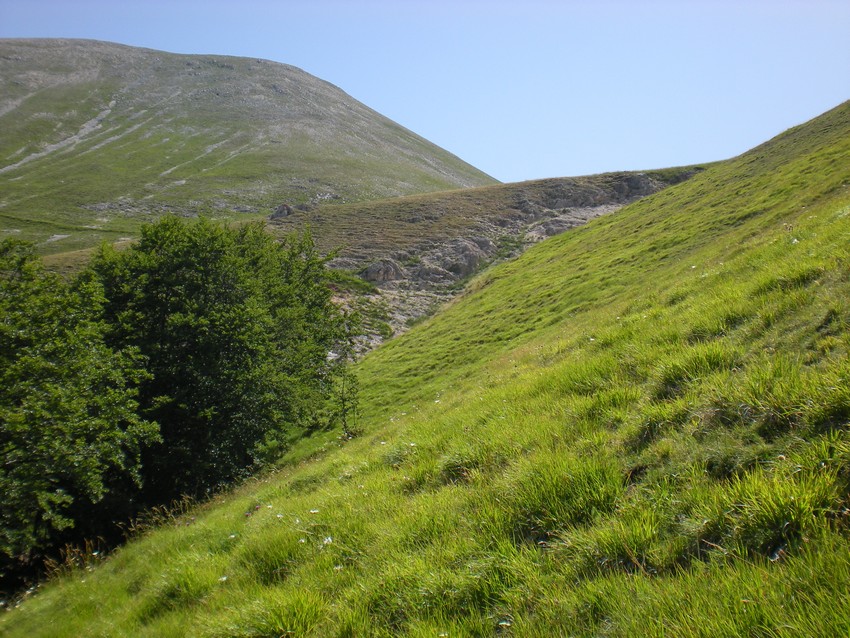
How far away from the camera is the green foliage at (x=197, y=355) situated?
784 inches

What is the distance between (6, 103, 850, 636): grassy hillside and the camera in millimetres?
3150

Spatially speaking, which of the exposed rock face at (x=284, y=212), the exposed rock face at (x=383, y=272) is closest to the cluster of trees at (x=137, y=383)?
the exposed rock face at (x=383, y=272)

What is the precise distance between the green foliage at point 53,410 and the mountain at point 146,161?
7964 cm

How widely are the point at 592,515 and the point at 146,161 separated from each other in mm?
184067

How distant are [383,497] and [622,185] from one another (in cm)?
10476

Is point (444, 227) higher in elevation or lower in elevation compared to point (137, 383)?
higher

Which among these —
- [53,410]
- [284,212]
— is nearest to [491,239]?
[284,212]

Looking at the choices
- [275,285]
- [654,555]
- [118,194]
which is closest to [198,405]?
[275,285]

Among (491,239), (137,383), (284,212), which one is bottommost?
(137,383)

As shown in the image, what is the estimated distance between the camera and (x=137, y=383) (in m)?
18.7

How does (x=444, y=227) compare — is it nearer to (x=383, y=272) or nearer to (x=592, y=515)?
(x=383, y=272)

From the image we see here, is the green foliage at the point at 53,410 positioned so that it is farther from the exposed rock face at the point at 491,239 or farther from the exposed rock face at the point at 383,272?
the exposed rock face at the point at 383,272

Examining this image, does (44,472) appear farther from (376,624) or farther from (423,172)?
(423,172)

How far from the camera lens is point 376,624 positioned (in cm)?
392
